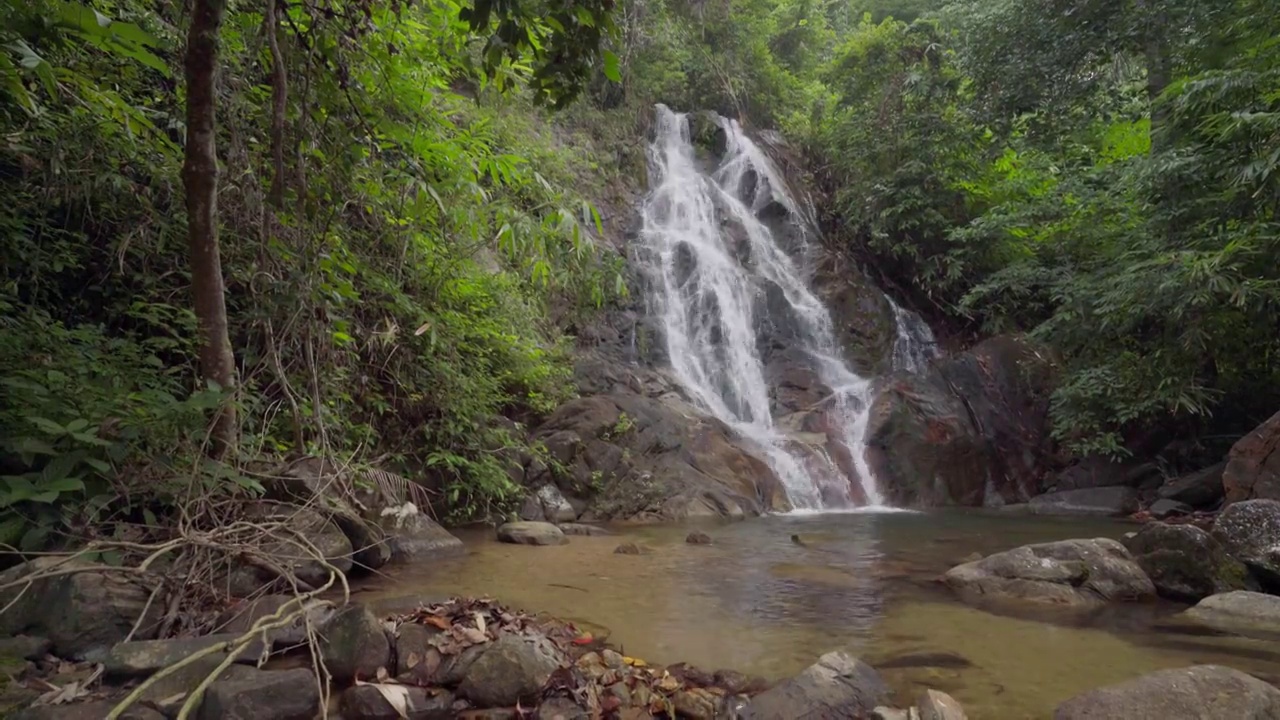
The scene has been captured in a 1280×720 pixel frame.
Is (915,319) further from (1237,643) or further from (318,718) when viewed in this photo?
(318,718)

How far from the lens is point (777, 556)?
6488mm

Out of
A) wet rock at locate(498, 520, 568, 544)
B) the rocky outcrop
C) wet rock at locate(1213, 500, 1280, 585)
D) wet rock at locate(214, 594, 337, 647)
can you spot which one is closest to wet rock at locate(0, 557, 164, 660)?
wet rock at locate(214, 594, 337, 647)

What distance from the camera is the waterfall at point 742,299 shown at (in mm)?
11547

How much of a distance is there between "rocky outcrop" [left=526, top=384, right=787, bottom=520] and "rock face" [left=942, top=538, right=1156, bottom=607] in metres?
4.20

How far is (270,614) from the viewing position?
10.0ft

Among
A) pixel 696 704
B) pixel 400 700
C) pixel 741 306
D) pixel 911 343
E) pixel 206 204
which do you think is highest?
pixel 741 306

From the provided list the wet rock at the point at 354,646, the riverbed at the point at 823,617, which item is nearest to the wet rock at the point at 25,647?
the wet rock at the point at 354,646

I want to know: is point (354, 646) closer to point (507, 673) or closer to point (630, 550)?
point (507, 673)

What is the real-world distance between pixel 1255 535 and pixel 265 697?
20.7 feet

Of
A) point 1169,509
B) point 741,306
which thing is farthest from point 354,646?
point 741,306

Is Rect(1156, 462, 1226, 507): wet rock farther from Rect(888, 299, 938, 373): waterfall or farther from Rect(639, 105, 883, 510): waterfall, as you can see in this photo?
Rect(888, 299, 938, 373): waterfall

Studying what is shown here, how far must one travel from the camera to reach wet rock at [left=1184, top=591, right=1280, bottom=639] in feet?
13.7

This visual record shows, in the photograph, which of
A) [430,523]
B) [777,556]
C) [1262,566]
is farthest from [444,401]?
[1262,566]

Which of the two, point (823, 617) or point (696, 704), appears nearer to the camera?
point (696, 704)
